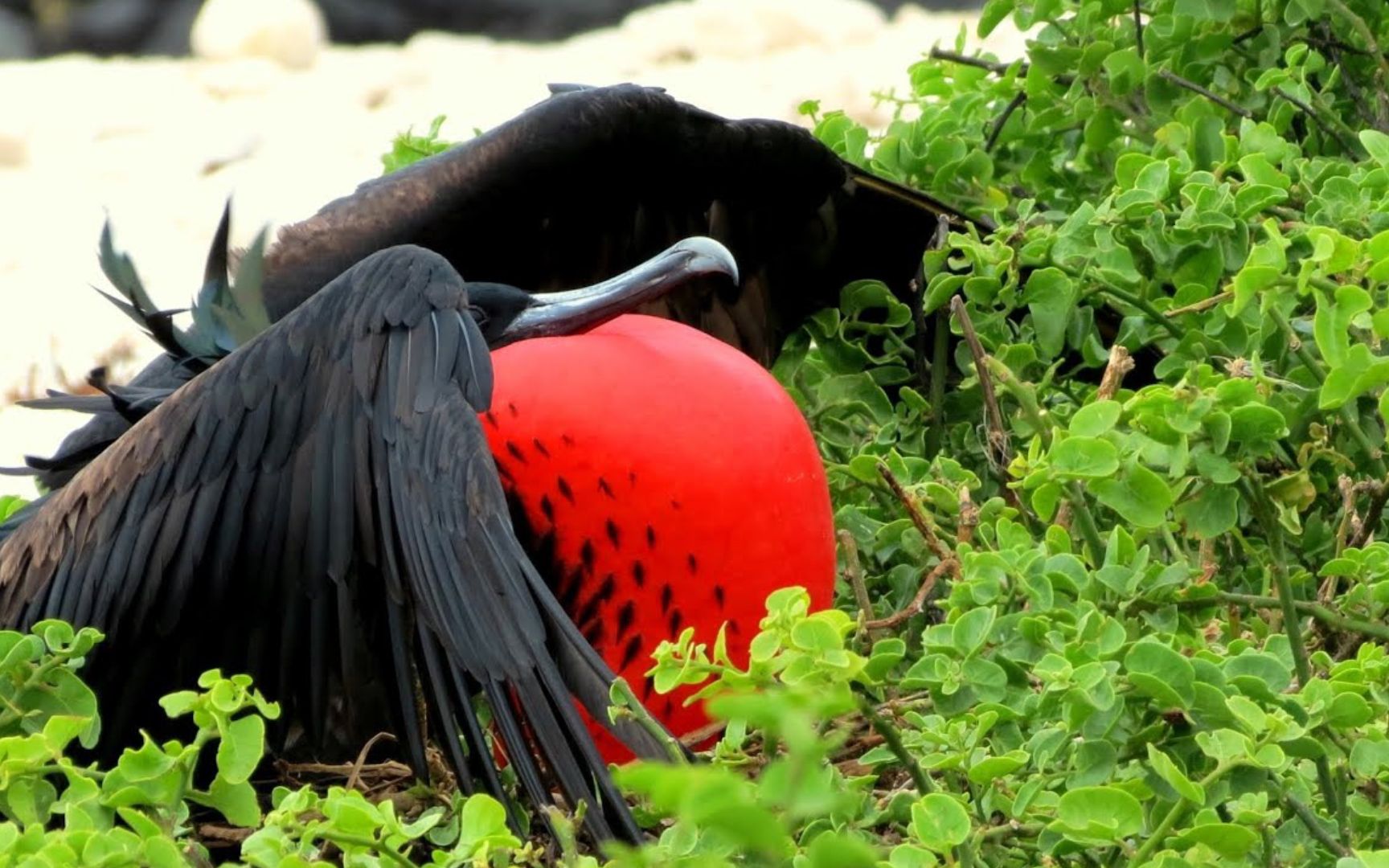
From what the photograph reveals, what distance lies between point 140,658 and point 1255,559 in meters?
1.02

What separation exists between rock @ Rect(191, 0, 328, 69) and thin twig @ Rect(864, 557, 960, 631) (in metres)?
7.07

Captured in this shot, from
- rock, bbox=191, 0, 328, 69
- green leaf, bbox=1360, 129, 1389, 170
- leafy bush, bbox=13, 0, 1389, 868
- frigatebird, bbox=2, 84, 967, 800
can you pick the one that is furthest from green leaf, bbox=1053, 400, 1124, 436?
rock, bbox=191, 0, 328, 69

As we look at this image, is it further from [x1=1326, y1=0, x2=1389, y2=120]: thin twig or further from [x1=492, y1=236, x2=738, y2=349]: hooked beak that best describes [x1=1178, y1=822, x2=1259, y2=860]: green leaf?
[x1=1326, y1=0, x2=1389, y2=120]: thin twig

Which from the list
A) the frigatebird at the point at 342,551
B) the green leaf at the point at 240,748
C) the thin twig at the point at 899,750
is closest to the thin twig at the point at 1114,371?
the thin twig at the point at 899,750

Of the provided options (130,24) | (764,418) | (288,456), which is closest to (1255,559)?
(764,418)

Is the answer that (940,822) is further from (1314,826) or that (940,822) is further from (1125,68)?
(1125,68)

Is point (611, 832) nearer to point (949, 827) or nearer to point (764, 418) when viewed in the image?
point (949, 827)

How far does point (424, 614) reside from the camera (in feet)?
6.87

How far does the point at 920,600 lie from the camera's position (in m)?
2.28

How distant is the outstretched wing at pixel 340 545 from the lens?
80.4 inches

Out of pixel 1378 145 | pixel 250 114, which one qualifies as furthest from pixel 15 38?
pixel 1378 145

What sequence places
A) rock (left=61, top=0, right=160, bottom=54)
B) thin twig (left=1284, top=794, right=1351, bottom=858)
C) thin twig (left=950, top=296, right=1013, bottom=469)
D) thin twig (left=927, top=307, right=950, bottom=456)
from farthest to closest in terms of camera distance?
1. rock (left=61, top=0, right=160, bottom=54)
2. thin twig (left=927, top=307, right=950, bottom=456)
3. thin twig (left=950, top=296, right=1013, bottom=469)
4. thin twig (left=1284, top=794, right=1351, bottom=858)

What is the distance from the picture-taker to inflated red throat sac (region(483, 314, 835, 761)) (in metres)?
2.34

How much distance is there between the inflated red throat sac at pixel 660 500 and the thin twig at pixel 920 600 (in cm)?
7
